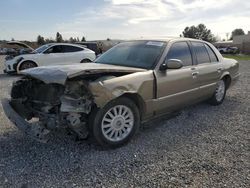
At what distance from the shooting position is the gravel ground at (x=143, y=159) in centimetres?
312

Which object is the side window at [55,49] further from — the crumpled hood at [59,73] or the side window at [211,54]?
the crumpled hood at [59,73]

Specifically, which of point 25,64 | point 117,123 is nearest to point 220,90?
point 117,123

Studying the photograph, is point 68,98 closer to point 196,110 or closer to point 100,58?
point 100,58

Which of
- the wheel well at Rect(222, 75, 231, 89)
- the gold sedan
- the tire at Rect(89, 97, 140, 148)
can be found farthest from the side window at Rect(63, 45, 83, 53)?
the tire at Rect(89, 97, 140, 148)

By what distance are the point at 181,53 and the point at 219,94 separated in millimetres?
1955

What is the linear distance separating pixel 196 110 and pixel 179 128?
1.33m

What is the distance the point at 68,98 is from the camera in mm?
3598

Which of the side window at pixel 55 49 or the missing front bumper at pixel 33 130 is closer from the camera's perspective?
the missing front bumper at pixel 33 130

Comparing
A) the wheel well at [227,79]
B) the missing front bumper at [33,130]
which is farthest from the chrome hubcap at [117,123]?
the wheel well at [227,79]

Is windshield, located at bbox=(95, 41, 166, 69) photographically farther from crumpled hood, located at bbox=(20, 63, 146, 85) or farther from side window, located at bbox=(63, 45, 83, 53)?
side window, located at bbox=(63, 45, 83, 53)

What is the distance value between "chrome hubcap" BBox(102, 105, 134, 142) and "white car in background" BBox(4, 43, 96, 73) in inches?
326

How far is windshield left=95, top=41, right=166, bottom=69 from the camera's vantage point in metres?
4.62

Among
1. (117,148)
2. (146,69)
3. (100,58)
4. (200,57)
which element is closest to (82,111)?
(117,148)

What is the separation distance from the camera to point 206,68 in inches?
226
